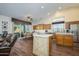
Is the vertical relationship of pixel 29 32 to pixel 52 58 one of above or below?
above

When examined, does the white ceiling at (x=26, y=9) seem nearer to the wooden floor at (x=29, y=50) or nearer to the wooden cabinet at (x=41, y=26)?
the wooden cabinet at (x=41, y=26)

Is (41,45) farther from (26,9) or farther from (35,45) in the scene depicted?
(26,9)

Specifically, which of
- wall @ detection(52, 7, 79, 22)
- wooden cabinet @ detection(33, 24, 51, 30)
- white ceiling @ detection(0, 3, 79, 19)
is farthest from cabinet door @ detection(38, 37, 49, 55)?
wall @ detection(52, 7, 79, 22)

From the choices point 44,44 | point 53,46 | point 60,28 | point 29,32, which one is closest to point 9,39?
point 29,32

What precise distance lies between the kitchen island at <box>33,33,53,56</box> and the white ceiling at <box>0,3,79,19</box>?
1.73 ft

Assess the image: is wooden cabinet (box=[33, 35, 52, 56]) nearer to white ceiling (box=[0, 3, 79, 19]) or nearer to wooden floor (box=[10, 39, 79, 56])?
wooden floor (box=[10, 39, 79, 56])

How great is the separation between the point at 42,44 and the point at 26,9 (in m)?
1.03

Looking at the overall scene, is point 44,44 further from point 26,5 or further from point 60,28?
point 26,5

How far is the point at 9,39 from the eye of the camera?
3322 millimetres

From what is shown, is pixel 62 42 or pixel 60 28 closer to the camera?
pixel 60 28

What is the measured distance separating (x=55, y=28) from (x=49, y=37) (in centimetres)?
29

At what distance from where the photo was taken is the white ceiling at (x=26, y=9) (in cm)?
319

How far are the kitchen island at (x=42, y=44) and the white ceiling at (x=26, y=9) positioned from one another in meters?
0.53

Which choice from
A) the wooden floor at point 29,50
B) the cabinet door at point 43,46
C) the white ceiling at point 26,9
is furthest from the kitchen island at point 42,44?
the white ceiling at point 26,9
